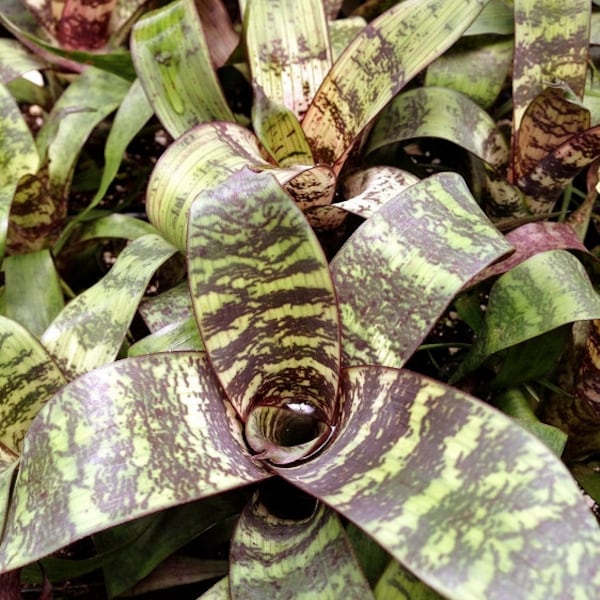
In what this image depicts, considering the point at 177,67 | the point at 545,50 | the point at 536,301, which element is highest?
the point at 177,67

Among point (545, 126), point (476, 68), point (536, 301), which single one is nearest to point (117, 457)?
point (536, 301)

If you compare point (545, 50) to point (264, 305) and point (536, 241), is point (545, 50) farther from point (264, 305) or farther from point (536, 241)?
point (264, 305)

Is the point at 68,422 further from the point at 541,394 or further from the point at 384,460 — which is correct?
the point at 541,394


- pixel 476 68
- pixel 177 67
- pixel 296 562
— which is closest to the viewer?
pixel 296 562

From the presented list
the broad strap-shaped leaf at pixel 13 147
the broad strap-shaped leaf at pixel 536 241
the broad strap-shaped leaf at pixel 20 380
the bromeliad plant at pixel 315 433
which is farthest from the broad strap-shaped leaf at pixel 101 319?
the broad strap-shaped leaf at pixel 536 241

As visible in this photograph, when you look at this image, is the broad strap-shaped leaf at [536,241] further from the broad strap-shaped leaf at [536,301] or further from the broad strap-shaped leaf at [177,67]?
the broad strap-shaped leaf at [177,67]

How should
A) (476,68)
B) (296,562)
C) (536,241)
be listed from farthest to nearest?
(476,68), (536,241), (296,562)
